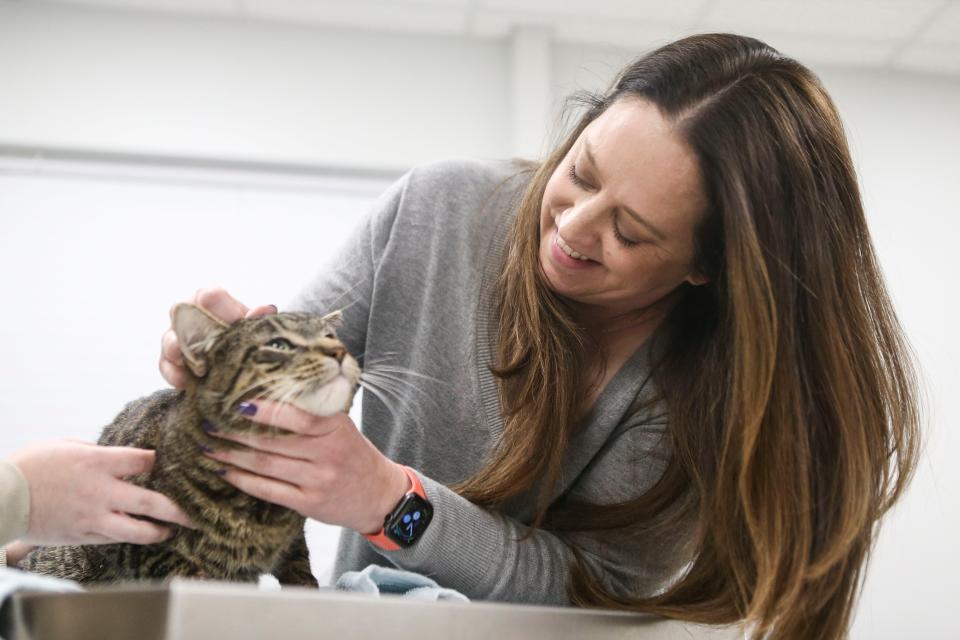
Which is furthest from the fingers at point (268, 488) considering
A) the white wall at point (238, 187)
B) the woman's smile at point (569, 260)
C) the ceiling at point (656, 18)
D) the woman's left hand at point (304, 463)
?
the ceiling at point (656, 18)

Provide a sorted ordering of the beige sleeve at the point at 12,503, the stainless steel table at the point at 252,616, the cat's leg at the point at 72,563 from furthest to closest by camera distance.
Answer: the cat's leg at the point at 72,563 < the beige sleeve at the point at 12,503 < the stainless steel table at the point at 252,616

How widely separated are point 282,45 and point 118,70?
67 centimetres

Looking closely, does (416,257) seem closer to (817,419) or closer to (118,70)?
(817,419)

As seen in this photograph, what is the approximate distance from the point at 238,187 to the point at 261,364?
2.74 m

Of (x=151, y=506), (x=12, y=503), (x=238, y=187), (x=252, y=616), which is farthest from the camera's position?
(x=238, y=187)

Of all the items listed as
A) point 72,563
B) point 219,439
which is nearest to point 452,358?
point 219,439

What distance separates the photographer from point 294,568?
3.34 ft

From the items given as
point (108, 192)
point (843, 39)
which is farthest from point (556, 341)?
point (843, 39)

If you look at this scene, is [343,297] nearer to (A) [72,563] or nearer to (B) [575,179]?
(B) [575,179]

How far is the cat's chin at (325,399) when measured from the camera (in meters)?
0.87

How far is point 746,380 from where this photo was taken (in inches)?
40.4

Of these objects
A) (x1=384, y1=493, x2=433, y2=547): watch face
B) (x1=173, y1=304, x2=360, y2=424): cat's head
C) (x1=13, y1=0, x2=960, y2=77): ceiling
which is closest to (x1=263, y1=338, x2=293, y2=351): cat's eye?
(x1=173, y1=304, x2=360, y2=424): cat's head

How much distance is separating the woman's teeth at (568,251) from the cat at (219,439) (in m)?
0.36

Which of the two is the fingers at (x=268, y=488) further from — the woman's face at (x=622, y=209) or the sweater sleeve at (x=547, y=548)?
the woman's face at (x=622, y=209)
